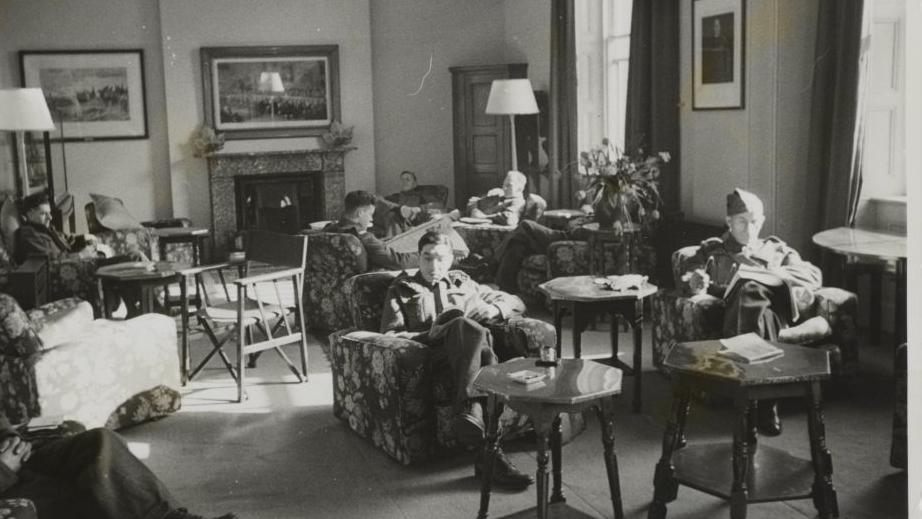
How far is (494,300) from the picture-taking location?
4891 millimetres

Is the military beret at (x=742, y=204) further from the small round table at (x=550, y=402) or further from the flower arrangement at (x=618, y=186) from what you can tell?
the small round table at (x=550, y=402)

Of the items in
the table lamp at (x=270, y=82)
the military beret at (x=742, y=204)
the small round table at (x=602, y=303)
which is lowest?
the small round table at (x=602, y=303)

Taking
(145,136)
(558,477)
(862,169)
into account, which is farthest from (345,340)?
(145,136)

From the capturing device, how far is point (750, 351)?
3807mm

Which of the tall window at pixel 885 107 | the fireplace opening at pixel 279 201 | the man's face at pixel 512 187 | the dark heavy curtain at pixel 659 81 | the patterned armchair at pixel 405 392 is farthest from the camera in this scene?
the fireplace opening at pixel 279 201

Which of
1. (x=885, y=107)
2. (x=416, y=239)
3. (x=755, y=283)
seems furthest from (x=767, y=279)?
(x=416, y=239)

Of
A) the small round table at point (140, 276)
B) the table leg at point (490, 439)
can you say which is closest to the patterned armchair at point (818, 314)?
the table leg at point (490, 439)

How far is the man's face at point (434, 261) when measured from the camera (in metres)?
4.82

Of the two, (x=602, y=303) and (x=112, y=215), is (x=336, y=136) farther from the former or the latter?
(x=602, y=303)

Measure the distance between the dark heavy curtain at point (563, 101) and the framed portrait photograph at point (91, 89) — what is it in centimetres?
434

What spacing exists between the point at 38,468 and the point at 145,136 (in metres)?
7.66

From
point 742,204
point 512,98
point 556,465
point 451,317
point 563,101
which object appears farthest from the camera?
point 563,101

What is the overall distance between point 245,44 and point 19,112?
131 inches

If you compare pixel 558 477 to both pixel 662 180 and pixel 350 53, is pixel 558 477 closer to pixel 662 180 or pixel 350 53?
pixel 662 180
